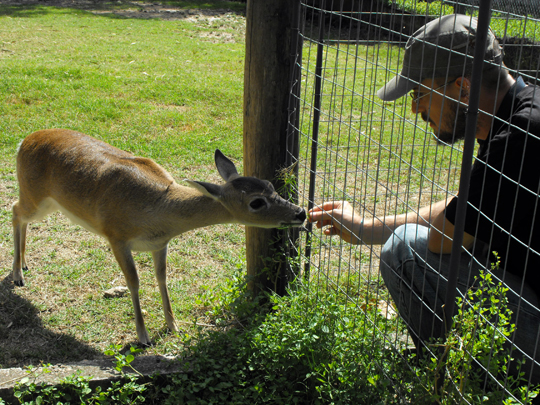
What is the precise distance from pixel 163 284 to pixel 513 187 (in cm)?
260

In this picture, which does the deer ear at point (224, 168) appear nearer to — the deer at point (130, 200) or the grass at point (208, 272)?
→ the deer at point (130, 200)

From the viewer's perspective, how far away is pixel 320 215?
338cm

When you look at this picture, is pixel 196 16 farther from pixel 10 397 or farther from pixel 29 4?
pixel 10 397

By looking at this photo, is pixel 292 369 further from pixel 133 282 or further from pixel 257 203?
pixel 133 282

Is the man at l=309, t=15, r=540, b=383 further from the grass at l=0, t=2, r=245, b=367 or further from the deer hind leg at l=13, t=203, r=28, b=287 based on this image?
the deer hind leg at l=13, t=203, r=28, b=287

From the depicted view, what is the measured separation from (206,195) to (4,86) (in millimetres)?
6403

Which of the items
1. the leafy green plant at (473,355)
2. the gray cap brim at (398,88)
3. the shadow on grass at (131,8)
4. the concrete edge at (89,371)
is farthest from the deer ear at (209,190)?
the shadow on grass at (131,8)

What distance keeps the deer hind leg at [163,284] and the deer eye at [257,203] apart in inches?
38.3

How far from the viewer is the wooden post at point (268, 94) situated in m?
3.22

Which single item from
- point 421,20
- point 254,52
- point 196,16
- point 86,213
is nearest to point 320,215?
point 254,52

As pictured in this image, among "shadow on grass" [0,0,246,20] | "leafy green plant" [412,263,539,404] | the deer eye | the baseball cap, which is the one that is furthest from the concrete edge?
"shadow on grass" [0,0,246,20]

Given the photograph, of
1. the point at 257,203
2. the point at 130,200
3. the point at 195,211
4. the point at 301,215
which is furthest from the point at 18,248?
the point at 301,215

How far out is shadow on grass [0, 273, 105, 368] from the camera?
360 centimetres

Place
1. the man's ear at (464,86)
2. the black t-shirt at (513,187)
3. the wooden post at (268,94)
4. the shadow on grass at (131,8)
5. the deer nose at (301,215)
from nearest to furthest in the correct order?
the black t-shirt at (513,187)
the man's ear at (464,86)
the wooden post at (268,94)
the deer nose at (301,215)
the shadow on grass at (131,8)
